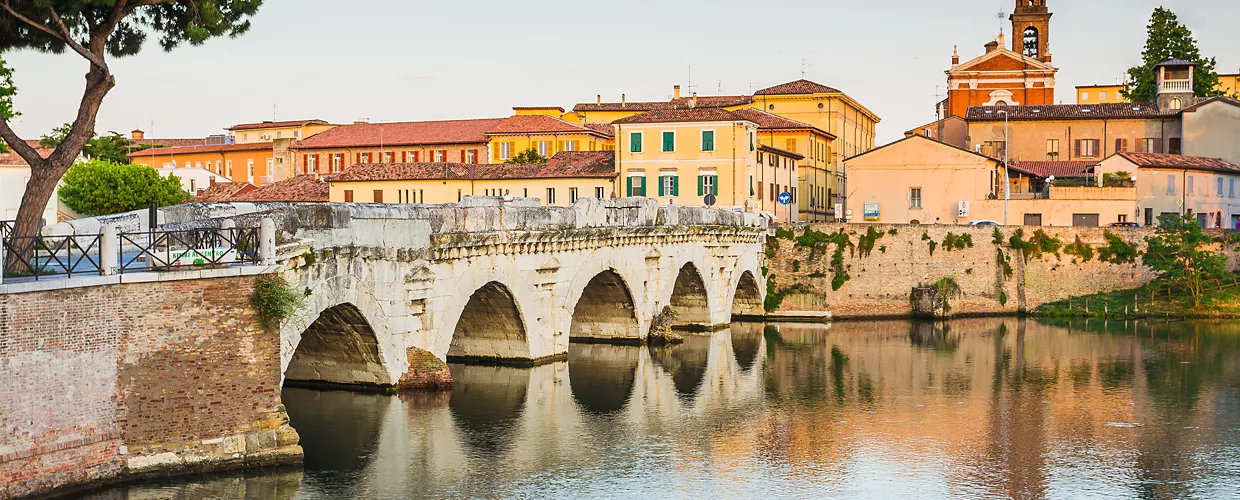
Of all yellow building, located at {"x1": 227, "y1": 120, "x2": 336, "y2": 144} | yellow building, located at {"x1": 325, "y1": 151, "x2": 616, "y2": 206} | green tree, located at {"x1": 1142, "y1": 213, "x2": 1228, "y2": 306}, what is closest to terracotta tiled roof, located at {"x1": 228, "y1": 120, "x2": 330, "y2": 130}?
yellow building, located at {"x1": 227, "y1": 120, "x2": 336, "y2": 144}

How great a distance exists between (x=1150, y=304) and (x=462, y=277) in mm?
38112

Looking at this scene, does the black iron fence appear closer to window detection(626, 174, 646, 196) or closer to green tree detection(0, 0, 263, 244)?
green tree detection(0, 0, 263, 244)

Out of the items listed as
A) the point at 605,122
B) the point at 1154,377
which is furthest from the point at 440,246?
the point at 605,122

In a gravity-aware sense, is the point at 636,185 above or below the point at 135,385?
above

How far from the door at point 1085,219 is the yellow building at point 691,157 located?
15.4 meters

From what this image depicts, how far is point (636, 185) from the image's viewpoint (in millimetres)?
66688

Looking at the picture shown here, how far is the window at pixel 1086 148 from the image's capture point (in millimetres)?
80062

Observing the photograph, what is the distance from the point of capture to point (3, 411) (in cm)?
1919

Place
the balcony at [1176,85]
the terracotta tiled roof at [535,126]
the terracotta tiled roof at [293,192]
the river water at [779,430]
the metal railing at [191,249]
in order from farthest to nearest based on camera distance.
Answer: the terracotta tiled roof at [535,126] → the balcony at [1176,85] → the terracotta tiled roof at [293,192] → the river water at [779,430] → the metal railing at [191,249]

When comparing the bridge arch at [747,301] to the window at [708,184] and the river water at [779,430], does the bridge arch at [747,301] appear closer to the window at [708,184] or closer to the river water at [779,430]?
the window at [708,184]

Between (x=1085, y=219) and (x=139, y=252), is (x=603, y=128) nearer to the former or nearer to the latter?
(x=1085, y=219)

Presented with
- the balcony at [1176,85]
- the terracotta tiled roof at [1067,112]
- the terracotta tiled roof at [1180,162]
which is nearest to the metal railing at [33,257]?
the terracotta tiled roof at [1180,162]

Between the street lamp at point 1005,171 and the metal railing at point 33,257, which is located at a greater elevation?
the street lamp at point 1005,171

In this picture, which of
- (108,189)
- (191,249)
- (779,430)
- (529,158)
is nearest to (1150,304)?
(779,430)
